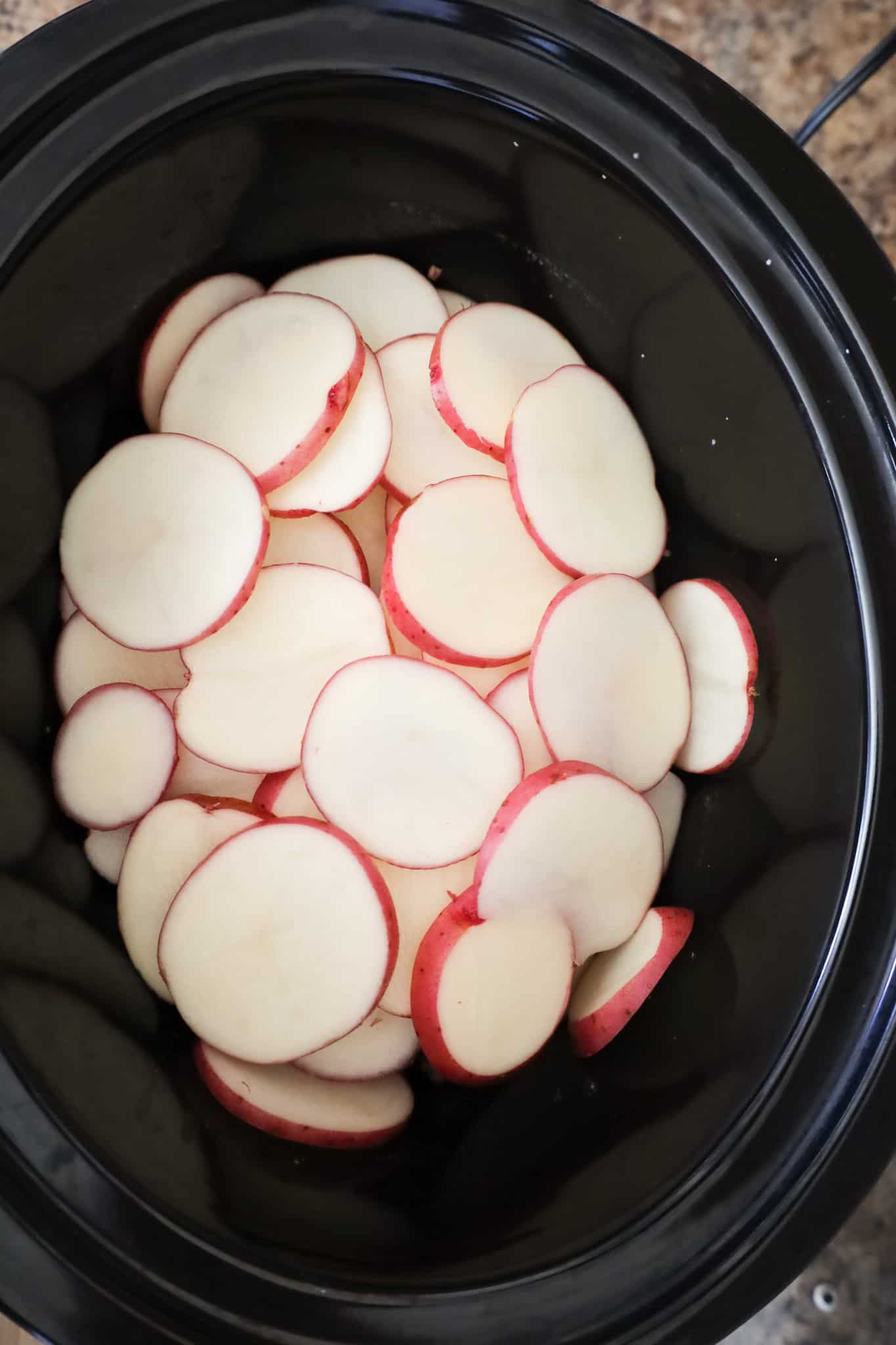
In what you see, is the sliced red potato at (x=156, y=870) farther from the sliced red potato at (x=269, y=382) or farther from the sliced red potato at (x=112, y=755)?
the sliced red potato at (x=269, y=382)

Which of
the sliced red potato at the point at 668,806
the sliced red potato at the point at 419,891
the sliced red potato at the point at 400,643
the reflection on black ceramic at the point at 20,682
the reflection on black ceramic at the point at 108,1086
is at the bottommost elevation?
the reflection on black ceramic at the point at 108,1086

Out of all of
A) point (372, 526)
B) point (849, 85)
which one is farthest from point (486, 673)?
point (849, 85)

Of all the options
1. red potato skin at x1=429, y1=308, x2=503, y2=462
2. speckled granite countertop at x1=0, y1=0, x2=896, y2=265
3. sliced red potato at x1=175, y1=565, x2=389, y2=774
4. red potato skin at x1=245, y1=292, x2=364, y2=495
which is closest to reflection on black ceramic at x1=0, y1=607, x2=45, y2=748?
sliced red potato at x1=175, y1=565, x2=389, y2=774

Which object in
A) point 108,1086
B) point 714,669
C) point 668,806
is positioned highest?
point 714,669

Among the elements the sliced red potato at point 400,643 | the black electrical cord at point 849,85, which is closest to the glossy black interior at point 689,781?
the sliced red potato at point 400,643

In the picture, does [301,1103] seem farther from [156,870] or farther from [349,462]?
[349,462]

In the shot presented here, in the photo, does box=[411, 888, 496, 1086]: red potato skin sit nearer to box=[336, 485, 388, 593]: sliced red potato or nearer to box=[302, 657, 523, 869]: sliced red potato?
box=[302, 657, 523, 869]: sliced red potato
